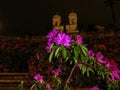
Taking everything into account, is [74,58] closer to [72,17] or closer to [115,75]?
[115,75]

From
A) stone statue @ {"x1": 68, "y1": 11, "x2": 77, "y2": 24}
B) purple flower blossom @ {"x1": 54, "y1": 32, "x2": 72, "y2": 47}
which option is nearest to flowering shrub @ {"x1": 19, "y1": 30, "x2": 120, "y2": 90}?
purple flower blossom @ {"x1": 54, "y1": 32, "x2": 72, "y2": 47}

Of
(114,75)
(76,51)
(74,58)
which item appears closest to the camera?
(76,51)

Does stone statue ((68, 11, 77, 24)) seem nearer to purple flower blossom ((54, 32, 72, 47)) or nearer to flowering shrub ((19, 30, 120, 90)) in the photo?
flowering shrub ((19, 30, 120, 90))

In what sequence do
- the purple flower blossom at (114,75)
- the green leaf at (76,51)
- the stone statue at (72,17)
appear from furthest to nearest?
the stone statue at (72,17), the purple flower blossom at (114,75), the green leaf at (76,51)

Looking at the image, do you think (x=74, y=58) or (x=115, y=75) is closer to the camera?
(x=74, y=58)

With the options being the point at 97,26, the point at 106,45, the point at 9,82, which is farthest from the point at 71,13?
the point at 9,82

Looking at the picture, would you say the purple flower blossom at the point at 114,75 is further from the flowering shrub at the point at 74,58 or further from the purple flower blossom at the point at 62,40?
the purple flower blossom at the point at 62,40

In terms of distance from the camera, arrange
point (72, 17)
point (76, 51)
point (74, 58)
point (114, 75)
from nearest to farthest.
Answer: point (76, 51)
point (74, 58)
point (114, 75)
point (72, 17)

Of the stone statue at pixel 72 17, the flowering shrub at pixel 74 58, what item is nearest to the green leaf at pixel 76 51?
the flowering shrub at pixel 74 58

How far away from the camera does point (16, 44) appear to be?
1255 centimetres

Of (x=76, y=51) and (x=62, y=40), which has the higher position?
(x=62, y=40)

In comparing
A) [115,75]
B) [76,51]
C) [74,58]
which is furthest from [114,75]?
[76,51]

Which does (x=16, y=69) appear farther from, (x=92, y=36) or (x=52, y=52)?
(x=52, y=52)

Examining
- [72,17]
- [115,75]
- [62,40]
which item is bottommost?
[115,75]
